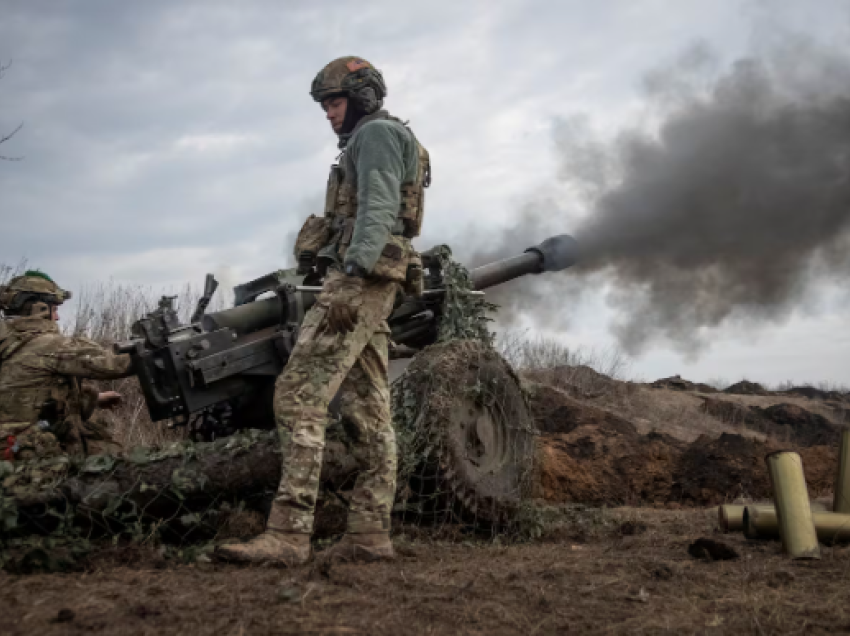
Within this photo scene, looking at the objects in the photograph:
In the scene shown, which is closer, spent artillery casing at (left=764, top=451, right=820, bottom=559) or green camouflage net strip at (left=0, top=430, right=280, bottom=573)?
green camouflage net strip at (left=0, top=430, right=280, bottom=573)

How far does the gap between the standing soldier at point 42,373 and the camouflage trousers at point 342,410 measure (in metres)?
1.38

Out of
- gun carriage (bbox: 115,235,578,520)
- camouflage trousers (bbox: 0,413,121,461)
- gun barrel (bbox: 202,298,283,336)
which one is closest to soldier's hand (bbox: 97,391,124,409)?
camouflage trousers (bbox: 0,413,121,461)

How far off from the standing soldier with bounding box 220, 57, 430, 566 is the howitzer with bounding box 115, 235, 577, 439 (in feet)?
1.59

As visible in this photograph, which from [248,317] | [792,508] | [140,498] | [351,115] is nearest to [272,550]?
[140,498]

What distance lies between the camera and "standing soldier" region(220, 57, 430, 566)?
13.0ft

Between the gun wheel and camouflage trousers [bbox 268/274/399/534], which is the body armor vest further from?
the gun wheel

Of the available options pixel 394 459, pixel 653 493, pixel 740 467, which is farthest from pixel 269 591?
pixel 740 467

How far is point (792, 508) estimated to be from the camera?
4.57 metres

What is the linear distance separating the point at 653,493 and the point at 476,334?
313 centimetres

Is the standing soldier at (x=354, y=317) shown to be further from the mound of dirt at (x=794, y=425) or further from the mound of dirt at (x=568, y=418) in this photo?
the mound of dirt at (x=794, y=425)

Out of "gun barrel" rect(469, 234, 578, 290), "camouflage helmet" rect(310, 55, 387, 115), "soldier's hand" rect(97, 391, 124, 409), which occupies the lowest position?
"soldier's hand" rect(97, 391, 124, 409)

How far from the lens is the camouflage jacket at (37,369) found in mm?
5211

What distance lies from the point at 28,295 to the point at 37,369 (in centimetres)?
48

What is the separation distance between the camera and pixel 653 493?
8.21 metres
